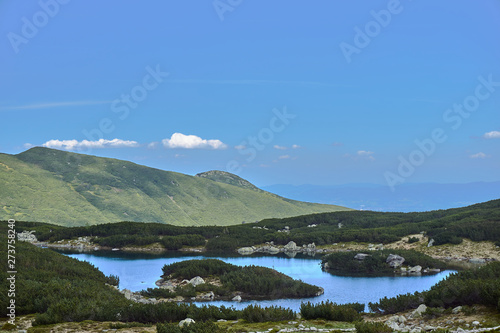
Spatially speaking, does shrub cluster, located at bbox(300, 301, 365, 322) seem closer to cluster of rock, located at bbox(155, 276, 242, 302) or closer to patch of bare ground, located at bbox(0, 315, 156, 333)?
patch of bare ground, located at bbox(0, 315, 156, 333)

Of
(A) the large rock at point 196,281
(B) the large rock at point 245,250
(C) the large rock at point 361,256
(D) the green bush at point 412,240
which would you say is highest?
(D) the green bush at point 412,240

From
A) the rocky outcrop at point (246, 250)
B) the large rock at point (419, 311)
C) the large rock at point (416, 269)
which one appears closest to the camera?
the large rock at point (419, 311)

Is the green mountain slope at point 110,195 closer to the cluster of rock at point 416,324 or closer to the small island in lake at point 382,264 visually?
the small island in lake at point 382,264

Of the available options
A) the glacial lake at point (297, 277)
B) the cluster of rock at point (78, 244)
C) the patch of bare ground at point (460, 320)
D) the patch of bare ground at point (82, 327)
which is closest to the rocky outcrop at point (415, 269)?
the glacial lake at point (297, 277)

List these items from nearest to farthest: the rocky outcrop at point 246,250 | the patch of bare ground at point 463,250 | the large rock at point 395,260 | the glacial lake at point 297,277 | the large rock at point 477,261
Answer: the glacial lake at point 297,277
the large rock at point 395,260
the large rock at point 477,261
the patch of bare ground at point 463,250
the rocky outcrop at point 246,250

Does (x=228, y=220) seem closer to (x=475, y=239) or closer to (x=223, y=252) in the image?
(x=223, y=252)

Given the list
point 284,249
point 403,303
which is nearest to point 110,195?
point 284,249
